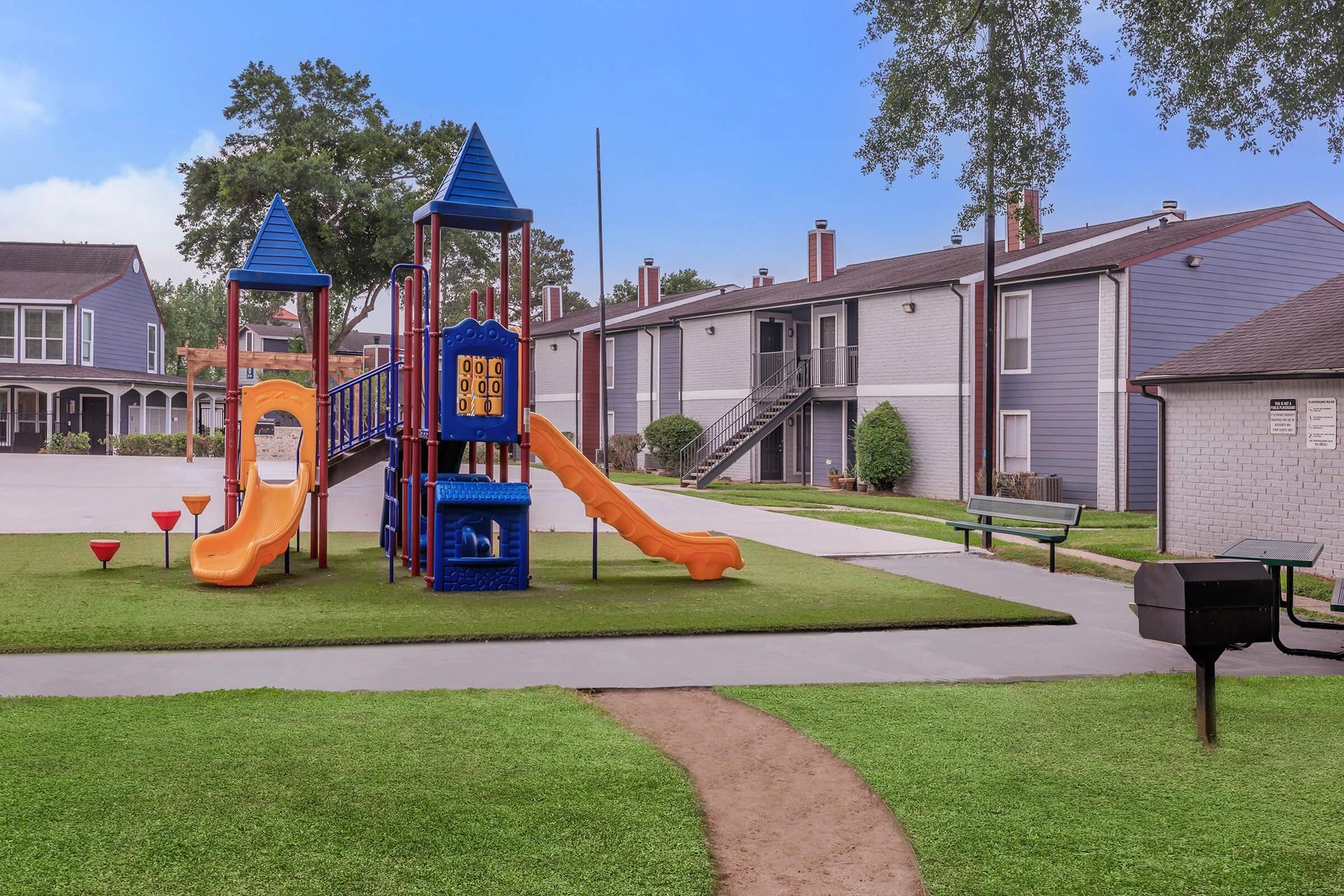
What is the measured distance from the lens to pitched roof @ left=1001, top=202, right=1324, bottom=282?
26.3 meters

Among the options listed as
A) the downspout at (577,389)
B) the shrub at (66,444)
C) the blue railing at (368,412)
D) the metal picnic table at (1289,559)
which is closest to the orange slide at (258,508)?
the blue railing at (368,412)

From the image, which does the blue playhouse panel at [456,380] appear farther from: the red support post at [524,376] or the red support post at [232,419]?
the red support post at [232,419]

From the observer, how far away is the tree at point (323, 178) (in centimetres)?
4744

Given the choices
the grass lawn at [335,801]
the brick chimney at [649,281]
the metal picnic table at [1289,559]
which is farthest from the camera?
the brick chimney at [649,281]

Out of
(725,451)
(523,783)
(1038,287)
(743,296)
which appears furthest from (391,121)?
(523,783)

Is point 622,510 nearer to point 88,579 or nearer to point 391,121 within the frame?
point 88,579

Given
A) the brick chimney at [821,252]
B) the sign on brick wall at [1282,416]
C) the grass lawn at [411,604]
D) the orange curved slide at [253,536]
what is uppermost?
the brick chimney at [821,252]

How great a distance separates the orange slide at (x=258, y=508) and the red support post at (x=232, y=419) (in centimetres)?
18

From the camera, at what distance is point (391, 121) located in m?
51.0

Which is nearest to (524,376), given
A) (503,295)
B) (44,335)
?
(503,295)

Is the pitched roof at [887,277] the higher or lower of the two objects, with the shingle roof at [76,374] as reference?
higher

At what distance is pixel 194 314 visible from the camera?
96438mm

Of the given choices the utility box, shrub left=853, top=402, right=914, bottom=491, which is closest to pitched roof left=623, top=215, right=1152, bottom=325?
shrub left=853, top=402, right=914, bottom=491

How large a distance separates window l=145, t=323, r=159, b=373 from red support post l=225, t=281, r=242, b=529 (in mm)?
44031
